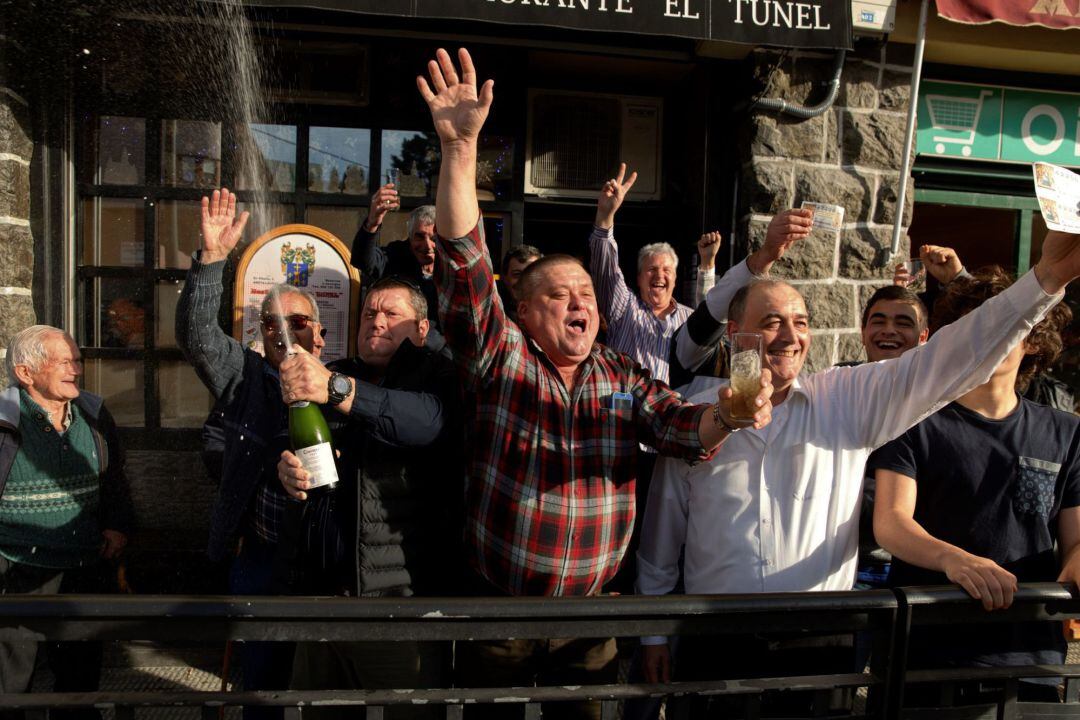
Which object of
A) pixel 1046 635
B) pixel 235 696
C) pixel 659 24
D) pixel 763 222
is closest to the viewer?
pixel 235 696

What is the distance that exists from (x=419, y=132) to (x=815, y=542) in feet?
12.8

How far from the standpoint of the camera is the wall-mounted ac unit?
4.52 metres

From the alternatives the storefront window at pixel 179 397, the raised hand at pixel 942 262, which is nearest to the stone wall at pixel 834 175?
the raised hand at pixel 942 262

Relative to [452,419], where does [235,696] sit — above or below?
below

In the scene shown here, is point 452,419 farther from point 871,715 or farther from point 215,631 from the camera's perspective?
point 871,715

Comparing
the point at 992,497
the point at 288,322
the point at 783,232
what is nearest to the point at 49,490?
the point at 288,322

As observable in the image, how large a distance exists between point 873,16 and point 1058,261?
11.0 ft

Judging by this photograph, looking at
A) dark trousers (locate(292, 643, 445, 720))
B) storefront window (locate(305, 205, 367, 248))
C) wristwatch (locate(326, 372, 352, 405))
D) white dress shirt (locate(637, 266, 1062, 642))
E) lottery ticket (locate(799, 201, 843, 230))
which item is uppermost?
lottery ticket (locate(799, 201, 843, 230))

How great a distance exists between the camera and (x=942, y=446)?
6.89 feet


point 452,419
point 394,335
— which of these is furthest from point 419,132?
point 452,419

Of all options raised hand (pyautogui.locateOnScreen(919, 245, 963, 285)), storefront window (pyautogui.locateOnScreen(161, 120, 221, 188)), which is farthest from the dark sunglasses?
raised hand (pyautogui.locateOnScreen(919, 245, 963, 285))

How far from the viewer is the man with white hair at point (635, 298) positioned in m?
3.85

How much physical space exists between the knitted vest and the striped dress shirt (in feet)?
7.90

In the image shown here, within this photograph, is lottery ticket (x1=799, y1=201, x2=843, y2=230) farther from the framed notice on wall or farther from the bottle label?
the bottle label
